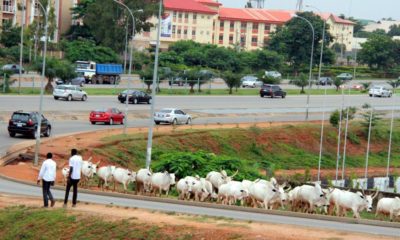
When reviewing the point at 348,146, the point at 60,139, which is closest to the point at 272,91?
the point at 348,146

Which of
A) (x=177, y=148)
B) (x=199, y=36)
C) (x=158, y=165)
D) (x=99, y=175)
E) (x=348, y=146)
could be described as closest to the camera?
(x=99, y=175)

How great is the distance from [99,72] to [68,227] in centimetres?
7590

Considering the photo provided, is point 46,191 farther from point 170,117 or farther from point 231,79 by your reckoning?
point 231,79

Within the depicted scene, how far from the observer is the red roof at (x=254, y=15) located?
158250 mm

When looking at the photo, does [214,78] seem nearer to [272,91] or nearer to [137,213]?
[272,91]

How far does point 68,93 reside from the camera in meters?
77.6

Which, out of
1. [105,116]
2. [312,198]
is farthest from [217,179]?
[105,116]

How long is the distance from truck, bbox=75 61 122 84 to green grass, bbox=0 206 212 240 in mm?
72798

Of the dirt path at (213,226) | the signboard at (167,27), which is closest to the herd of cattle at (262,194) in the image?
the dirt path at (213,226)

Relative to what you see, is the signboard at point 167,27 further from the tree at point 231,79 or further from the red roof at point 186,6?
the tree at point 231,79

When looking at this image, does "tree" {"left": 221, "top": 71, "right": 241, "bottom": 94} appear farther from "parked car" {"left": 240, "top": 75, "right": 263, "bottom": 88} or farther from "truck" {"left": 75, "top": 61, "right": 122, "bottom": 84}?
"truck" {"left": 75, "top": 61, "right": 122, "bottom": 84}

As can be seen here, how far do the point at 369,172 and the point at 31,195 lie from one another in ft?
126

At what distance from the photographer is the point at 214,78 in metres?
111

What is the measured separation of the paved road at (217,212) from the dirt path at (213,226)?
1.41 metres
